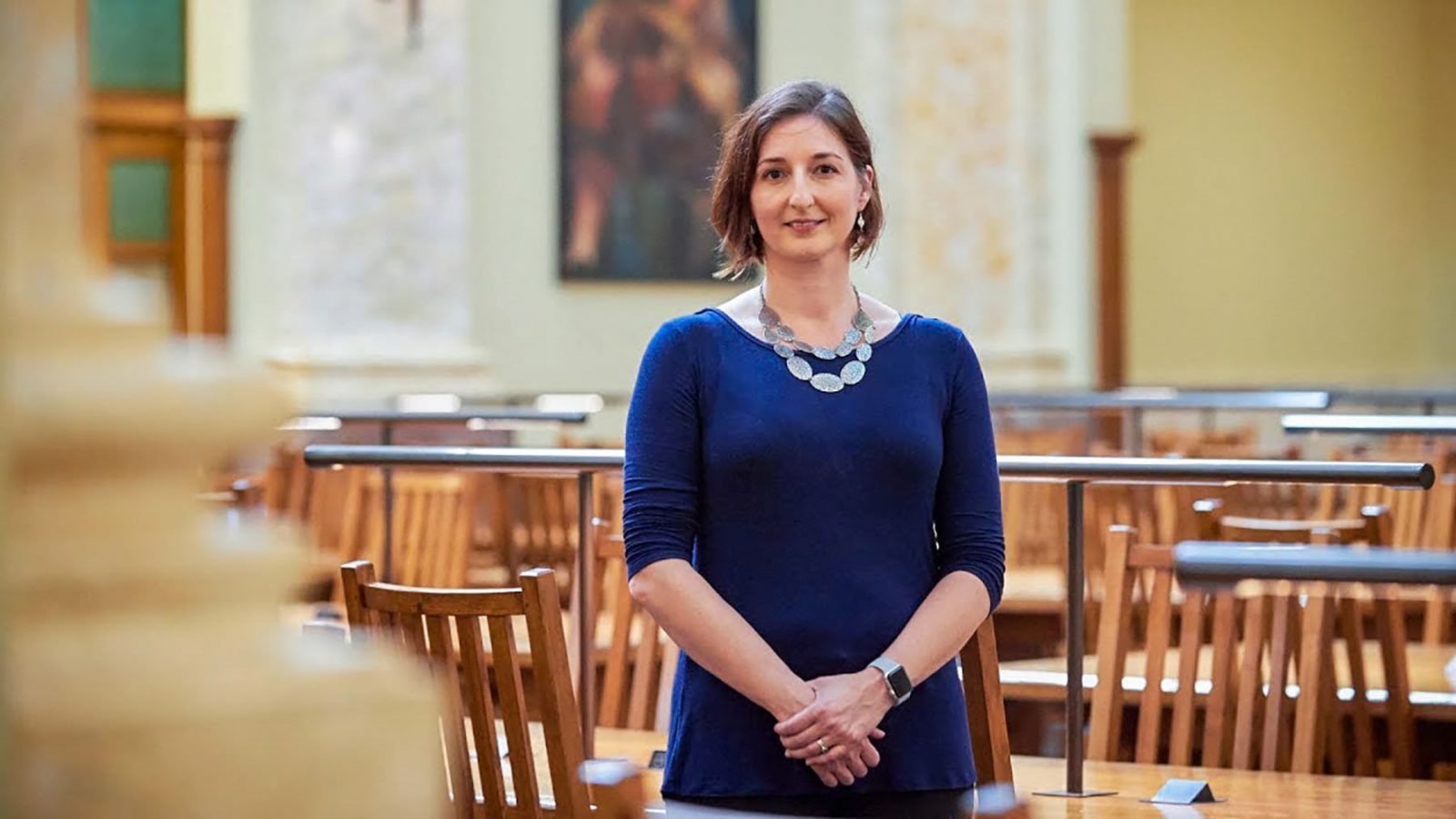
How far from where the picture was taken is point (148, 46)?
11.9 m

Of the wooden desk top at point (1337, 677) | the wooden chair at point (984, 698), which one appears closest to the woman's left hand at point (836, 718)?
the wooden chair at point (984, 698)

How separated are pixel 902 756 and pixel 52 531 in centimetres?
168

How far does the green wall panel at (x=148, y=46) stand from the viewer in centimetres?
1184

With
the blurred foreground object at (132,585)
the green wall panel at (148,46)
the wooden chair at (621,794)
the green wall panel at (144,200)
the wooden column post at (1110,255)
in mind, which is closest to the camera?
the blurred foreground object at (132,585)

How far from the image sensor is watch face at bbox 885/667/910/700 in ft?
7.54

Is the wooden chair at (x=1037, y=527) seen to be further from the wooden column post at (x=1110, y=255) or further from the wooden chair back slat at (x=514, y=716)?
the wooden column post at (x=1110, y=255)

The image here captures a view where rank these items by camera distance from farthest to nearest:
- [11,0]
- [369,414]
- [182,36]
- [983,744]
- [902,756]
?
[182,36] → [369,414] → [983,744] → [902,756] → [11,0]

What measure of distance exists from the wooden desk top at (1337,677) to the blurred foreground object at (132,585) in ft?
11.5

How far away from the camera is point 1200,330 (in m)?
14.7

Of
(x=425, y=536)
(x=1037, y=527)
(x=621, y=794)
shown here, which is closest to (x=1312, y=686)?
(x=425, y=536)

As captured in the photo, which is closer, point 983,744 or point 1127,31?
point 983,744

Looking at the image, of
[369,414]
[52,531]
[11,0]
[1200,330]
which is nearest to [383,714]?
[52,531]

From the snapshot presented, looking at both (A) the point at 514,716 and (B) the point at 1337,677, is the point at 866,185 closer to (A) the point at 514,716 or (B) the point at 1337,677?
(A) the point at 514,716

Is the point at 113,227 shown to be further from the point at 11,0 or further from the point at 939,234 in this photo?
the point at 11,0
